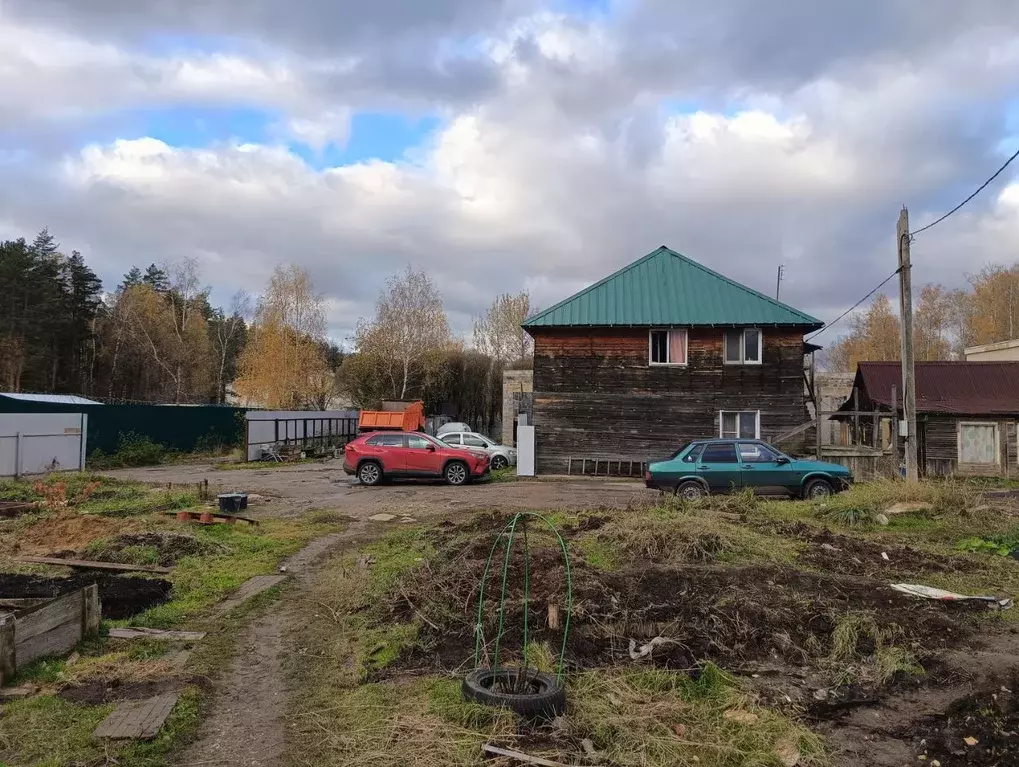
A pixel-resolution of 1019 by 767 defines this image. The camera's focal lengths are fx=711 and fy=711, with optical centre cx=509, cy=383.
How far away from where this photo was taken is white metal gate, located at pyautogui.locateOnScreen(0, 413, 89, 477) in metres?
20.7

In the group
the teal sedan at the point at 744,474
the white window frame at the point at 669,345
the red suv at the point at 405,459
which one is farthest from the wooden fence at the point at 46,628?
the white window frame at the point at 669,345

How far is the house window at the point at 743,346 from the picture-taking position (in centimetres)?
2488

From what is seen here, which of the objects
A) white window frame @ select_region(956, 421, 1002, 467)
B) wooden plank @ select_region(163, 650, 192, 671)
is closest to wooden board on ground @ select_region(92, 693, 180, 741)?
wooden plank @ select_region(163, 650, 192, 671)

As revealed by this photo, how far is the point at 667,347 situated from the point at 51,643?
22091 millimetres

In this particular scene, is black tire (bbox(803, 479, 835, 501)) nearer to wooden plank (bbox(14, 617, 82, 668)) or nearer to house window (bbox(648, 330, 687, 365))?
house window (bbox(648, 330, 687, 365))

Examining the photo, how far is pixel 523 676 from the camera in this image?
4809mm

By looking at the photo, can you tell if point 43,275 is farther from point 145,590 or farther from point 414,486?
point 145,590

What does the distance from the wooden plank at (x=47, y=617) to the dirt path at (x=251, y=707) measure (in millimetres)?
1413

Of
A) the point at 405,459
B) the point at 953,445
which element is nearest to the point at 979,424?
the point at 953,445

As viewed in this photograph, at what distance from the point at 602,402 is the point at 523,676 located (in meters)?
21.0

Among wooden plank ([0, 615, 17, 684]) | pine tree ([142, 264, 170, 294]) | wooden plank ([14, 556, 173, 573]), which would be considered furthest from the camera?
pine tree ([142, 264, 170, 294])

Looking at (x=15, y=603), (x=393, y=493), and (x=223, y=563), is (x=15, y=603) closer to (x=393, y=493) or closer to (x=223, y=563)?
(x=223, y=563)

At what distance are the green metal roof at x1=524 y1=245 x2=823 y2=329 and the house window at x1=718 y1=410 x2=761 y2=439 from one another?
3.14 m

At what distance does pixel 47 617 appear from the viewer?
5797mm
